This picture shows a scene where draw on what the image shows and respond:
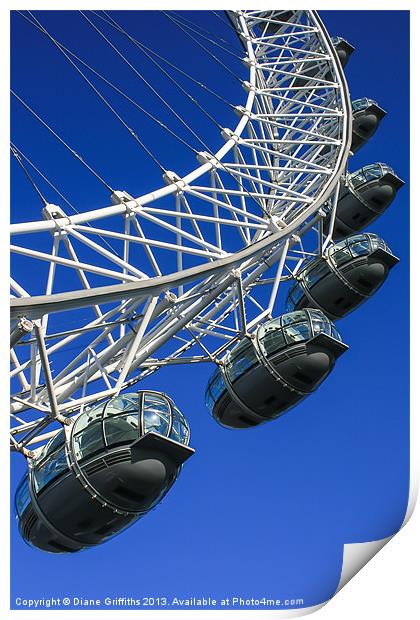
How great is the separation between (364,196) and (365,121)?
3.41m

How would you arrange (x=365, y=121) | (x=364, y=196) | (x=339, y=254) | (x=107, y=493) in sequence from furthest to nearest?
(x=365, y=121) < (x=364, y=196) < (x=339, y=254) < (x=107, y=493)

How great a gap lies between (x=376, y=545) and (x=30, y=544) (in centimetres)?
425

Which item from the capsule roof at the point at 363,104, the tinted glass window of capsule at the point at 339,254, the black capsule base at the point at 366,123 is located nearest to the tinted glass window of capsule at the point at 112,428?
the tinted glass window of capsule at the point at 339,254

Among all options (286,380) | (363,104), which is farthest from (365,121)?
(286,380)

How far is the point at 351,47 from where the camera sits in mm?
26859

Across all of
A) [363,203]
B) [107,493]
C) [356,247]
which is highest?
[363,203]

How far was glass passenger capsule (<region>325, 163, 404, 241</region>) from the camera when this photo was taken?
23.5m

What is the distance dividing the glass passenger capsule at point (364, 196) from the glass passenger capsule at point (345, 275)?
2.65 m

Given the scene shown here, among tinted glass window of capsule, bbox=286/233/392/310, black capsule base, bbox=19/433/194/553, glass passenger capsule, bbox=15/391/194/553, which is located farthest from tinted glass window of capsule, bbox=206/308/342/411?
black capsule base, bbox=19/433/194/553

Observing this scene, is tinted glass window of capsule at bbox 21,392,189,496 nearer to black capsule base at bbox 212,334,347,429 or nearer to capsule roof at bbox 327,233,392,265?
black capsule base at bbox 212,334,347,429

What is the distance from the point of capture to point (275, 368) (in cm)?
1565

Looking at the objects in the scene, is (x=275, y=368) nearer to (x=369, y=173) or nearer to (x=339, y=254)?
(x=339, y=254)

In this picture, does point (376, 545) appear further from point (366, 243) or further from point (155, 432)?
point (366, 243)
